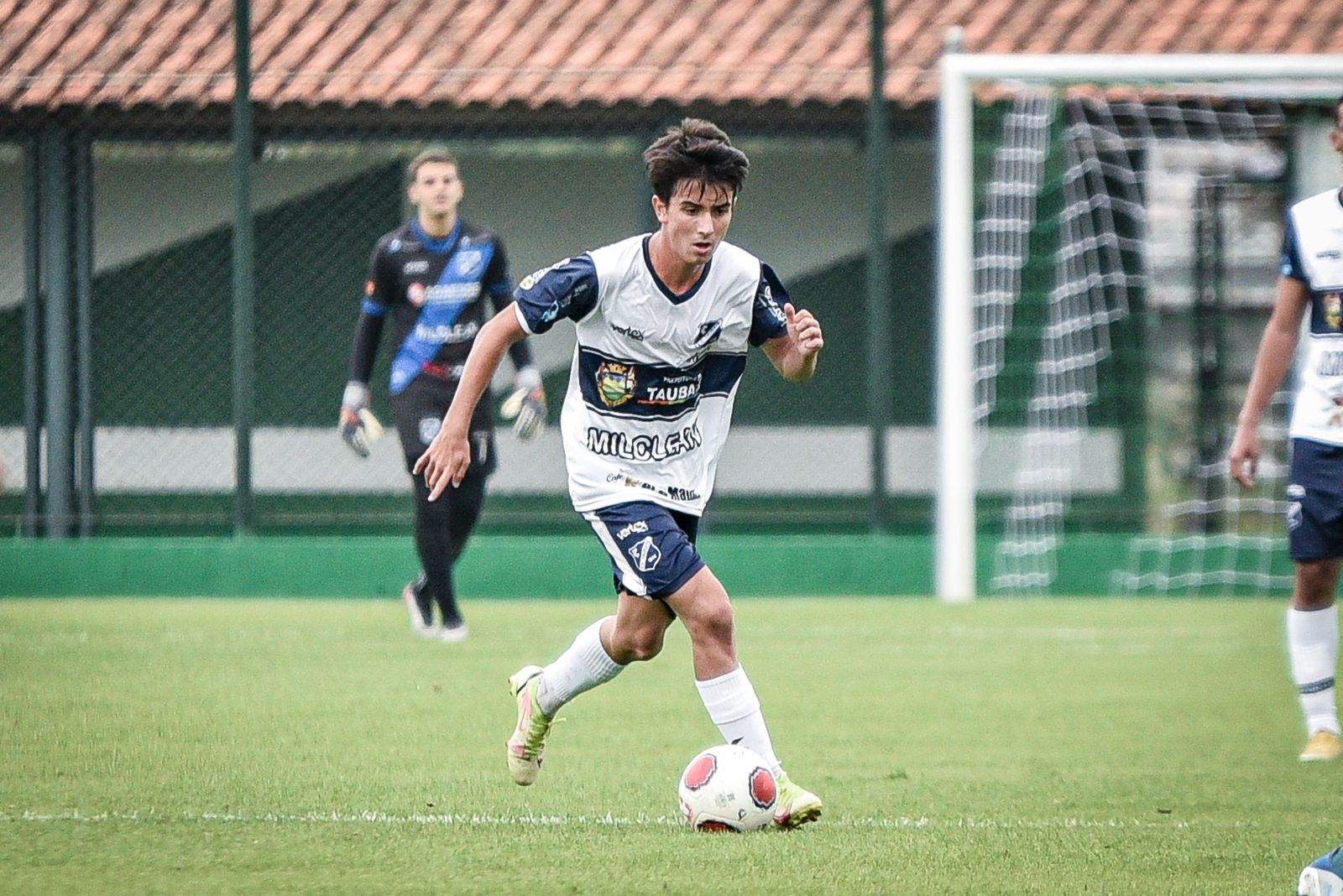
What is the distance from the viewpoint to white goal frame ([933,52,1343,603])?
38.0ft

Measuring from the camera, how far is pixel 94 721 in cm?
646

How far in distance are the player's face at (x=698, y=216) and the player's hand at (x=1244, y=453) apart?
7.49 feet

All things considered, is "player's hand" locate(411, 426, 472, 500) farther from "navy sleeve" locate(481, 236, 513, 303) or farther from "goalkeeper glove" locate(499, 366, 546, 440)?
"navy sleeve" locate(481, 236, 513, 303)

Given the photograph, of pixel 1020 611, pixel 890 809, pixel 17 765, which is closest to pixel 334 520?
pixel 1020 611

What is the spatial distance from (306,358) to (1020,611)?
16.2 feet

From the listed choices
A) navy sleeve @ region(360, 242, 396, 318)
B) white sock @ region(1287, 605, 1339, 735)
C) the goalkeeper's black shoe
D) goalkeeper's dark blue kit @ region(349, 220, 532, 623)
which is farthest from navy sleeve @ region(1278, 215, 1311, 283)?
the goalkeeper's black shoe

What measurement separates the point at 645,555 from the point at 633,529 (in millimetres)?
88

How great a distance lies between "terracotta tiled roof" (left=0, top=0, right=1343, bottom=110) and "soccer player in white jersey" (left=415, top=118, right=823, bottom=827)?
768cm

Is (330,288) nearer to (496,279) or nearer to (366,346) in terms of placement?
(366,346)

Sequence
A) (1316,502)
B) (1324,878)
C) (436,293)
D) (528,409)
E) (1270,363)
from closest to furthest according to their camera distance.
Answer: (1324,878) < (1316,502) < (1270,363) < (528,409) < (436,293)

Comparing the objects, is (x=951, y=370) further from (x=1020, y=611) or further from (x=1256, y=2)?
(x=1256, y=2)

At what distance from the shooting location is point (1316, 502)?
20.0ft

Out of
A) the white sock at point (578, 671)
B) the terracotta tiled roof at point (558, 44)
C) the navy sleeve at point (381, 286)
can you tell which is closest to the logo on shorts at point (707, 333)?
the white sock at point (578, 671)

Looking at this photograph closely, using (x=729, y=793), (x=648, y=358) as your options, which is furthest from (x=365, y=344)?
(x=729, y=793)
